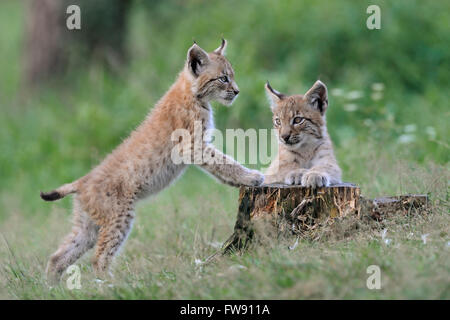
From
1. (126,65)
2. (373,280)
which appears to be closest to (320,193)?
(373,280)

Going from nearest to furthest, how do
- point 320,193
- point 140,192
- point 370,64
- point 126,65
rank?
1. point 320,193
2. point 140,192
3. point 370,64
4. point 126,65

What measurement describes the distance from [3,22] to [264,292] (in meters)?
20.8

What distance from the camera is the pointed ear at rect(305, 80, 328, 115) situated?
604cm

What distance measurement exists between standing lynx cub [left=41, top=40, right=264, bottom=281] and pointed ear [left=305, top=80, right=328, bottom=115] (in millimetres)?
874

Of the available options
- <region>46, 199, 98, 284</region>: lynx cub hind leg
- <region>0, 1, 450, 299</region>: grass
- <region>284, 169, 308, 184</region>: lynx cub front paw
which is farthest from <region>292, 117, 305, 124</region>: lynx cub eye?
<region>46, 199, 98, 284</region>: lynx cub hind leg

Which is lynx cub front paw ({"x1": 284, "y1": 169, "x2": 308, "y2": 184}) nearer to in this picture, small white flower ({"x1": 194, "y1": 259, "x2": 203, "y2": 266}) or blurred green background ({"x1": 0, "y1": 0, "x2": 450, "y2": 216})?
small white flower ({"x1": 194, "y1": 259, "x2": 203, "y2": 266})

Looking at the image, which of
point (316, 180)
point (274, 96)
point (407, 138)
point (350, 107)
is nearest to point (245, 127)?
point (350, 107)

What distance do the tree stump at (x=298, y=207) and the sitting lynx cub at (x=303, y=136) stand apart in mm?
509
